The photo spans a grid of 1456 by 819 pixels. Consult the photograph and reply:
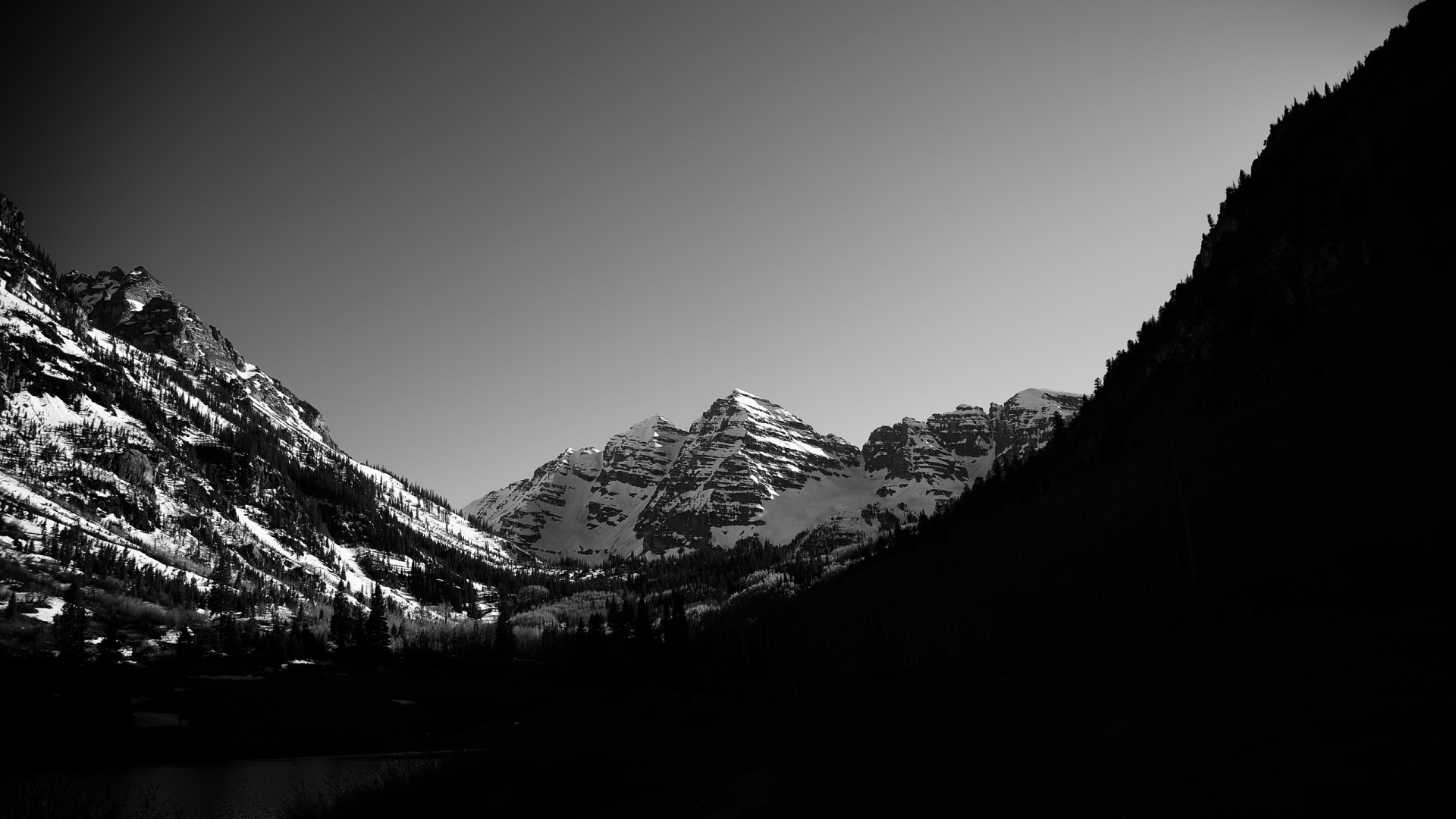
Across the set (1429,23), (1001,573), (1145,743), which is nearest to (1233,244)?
(1429,23)

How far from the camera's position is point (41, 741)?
249 feet

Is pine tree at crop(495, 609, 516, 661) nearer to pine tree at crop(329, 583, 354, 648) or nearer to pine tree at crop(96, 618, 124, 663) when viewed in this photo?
pine tree at crop(329, 583, 354, 648)

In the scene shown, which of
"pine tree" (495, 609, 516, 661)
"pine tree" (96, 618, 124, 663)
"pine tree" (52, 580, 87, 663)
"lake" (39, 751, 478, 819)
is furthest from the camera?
"pine tree" (495, 609, 516, 661)

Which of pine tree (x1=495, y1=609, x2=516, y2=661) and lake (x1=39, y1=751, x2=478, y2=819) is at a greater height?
pine tree (x1=495, y1=609, x2=516, y2=661)

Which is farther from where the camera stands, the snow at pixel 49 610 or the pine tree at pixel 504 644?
the pine tree at pixel 504 644

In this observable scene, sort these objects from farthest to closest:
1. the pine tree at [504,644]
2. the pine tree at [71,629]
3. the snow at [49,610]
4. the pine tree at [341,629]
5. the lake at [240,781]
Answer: the pine tree at [504,644] < the pine tree at [341,629] < the snow at [49,610] < the pine tree at [71,629] < the lake at [240,781]

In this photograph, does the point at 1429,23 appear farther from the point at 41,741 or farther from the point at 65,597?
the point at 65,597

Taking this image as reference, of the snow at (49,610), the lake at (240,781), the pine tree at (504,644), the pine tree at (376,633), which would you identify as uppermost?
the snow at (49,610)

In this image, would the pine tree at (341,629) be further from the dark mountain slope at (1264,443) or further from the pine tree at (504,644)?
the dark mountain slope at (1264,443)

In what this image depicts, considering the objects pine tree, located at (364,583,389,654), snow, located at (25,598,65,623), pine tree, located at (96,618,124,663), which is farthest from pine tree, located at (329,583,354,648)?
snow, located at (25,598,65,623)

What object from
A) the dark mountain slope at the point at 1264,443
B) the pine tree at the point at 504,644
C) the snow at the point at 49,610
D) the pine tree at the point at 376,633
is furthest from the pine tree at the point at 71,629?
the dark mountain slope at the point at 1264,443

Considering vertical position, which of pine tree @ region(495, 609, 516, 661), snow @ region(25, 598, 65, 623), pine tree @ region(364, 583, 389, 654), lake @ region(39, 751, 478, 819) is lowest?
lake @ region(39, 751, 478, 819)

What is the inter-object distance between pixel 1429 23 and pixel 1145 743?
168 meters

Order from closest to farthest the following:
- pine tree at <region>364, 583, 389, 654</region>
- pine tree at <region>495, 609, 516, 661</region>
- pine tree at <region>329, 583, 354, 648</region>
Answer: pine tree at <region>364, 583, 389, 654</region>
pine tree at <region>329, 583, 354, 648</region>
pine tree at <region>495, 609, 516, 661</region>
